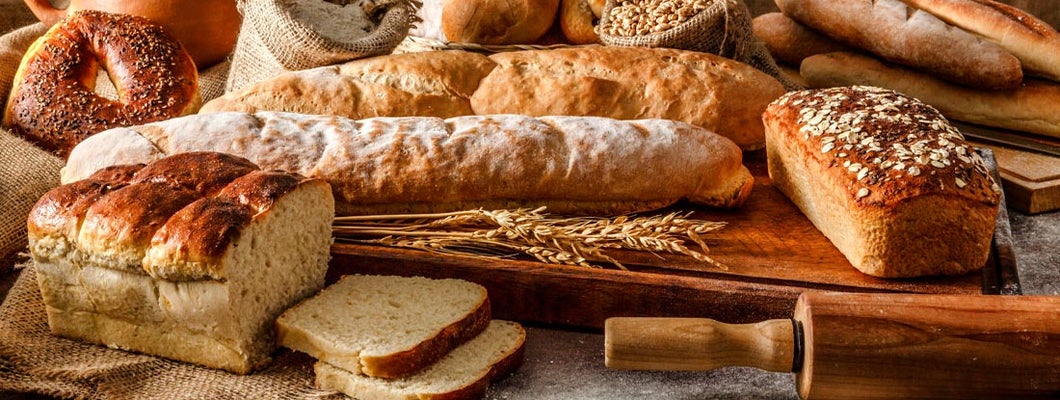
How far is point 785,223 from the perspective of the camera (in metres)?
2.69

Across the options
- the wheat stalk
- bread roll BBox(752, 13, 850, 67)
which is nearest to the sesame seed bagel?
→ the wheat stalk

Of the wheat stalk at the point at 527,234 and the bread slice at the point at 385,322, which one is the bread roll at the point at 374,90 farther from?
the bread slice at the point at 385,322

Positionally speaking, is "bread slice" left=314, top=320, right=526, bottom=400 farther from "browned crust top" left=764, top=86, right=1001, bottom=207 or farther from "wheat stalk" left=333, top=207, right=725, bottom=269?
"browned crust top" left=764, top=86, right=1001, bottom=207

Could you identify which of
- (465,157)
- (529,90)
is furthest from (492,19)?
(465,157)

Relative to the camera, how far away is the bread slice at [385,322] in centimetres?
196

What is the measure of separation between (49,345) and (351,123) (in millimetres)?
967

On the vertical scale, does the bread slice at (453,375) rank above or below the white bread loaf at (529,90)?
below

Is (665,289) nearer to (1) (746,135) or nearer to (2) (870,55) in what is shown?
(1) (746,135)

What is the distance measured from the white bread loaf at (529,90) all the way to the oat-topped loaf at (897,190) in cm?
63

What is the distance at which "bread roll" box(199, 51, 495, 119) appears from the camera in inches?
123

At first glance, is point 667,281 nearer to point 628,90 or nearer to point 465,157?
point 465,157

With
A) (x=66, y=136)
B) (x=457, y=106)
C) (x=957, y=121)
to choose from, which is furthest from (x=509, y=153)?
(x=957, y=121)

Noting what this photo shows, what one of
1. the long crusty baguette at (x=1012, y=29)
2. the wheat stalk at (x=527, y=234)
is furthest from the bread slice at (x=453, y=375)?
the long crusty baguette at (x=1012, y=29)

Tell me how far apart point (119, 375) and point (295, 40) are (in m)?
1.61
